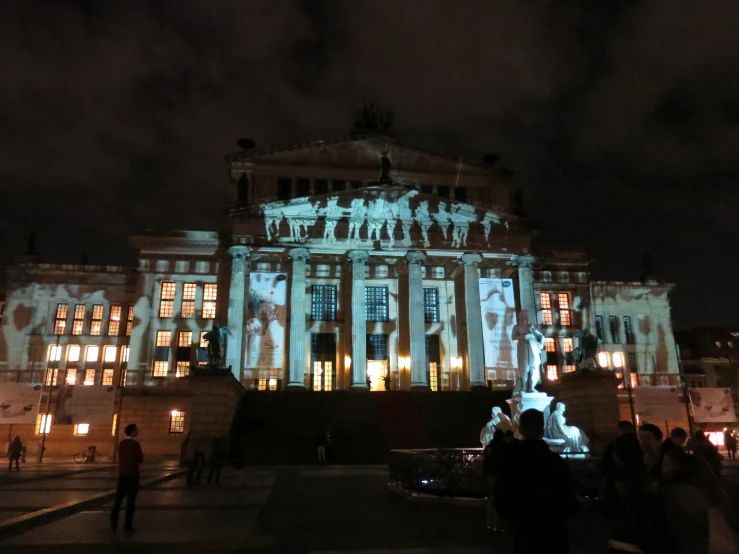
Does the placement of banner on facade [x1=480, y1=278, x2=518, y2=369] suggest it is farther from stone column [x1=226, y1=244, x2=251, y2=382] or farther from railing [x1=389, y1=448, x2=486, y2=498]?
railing [x1=389, y1=448, x2=486, y2=498]

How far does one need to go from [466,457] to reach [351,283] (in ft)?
94.0

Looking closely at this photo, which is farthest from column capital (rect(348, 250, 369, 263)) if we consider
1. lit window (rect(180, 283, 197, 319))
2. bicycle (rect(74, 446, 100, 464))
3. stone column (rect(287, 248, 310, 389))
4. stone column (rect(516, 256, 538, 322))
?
bicycle (rect(74, 446, 100, 464))

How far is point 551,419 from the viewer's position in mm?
18875

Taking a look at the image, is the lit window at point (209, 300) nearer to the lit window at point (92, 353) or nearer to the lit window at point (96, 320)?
the lit window at point (96, 320)

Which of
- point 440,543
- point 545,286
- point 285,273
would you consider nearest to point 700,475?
point 440,543

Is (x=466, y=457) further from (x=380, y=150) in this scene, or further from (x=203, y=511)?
(x=380, y=150)

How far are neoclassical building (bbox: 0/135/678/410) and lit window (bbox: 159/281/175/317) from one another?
0.11m

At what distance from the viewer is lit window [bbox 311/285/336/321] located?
4593 cm

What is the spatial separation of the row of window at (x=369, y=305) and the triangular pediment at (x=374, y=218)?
5.48 meters

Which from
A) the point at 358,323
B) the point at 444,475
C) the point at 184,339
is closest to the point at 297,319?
the point at 358,323

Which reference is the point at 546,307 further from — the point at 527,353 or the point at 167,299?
the point at 167,299

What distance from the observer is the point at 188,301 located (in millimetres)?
46500

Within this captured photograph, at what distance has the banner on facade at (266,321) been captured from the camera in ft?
131

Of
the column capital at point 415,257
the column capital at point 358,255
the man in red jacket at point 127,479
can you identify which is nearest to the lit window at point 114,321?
the column capital at point 358,255
